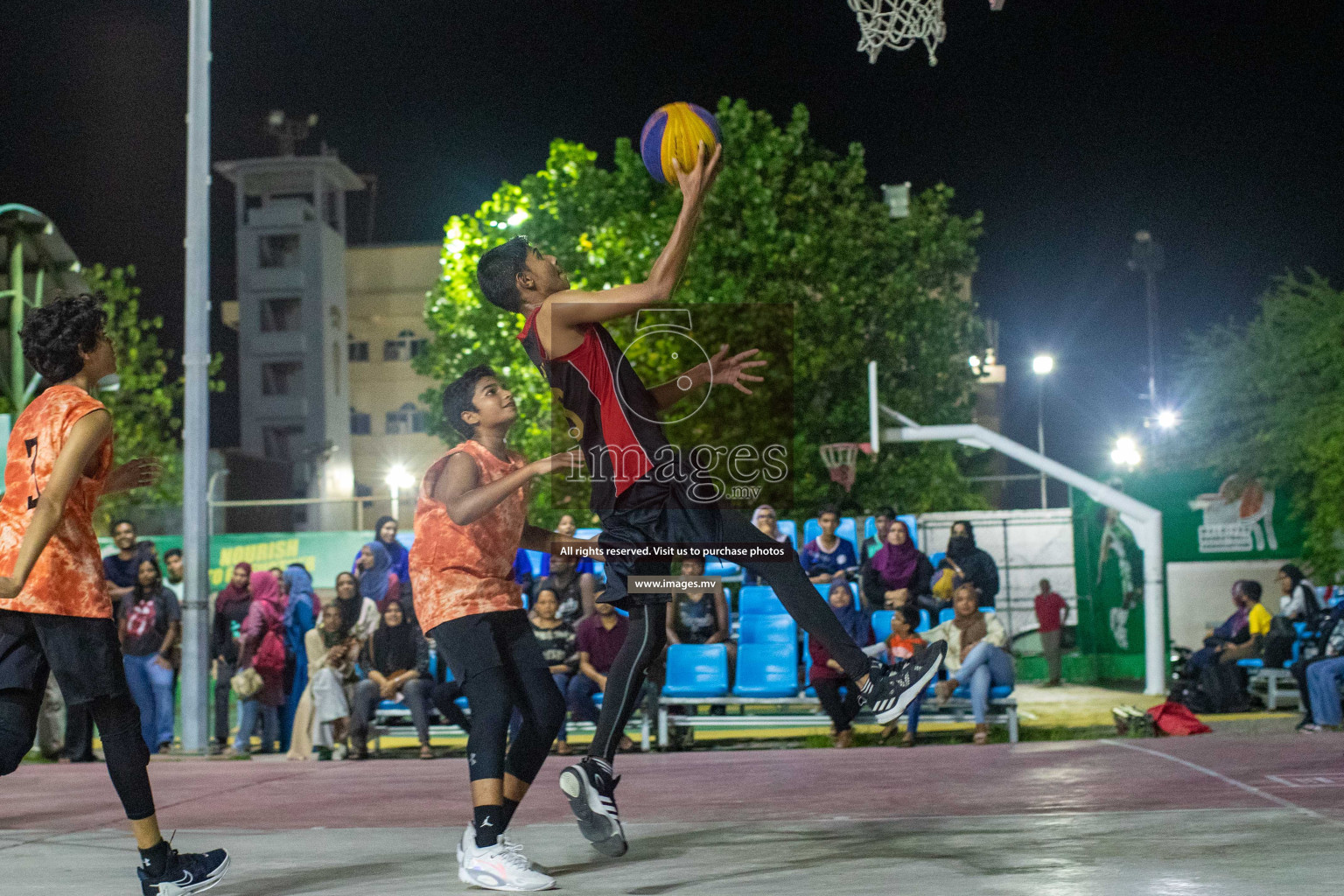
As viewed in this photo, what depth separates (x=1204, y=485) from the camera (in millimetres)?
17656

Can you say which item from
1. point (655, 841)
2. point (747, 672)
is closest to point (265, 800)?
A: point (655, 841)

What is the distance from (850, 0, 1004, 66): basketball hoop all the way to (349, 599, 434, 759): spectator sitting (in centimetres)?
638

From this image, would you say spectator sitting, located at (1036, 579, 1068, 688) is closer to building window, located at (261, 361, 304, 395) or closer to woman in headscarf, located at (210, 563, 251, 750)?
woman in headscarf, located at (210, 563, 251, 750)

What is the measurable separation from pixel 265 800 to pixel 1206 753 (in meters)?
5.97

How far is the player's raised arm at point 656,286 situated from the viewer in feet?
15.5

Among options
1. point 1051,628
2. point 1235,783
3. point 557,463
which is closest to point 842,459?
point 1051,628

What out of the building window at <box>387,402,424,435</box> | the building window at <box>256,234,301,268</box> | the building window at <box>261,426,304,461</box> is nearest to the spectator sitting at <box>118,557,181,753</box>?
the building window at <box>261,426,304,461</box>

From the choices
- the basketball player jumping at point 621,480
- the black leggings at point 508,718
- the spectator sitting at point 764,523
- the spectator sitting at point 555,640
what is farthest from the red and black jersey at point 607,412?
the spectator sitting at point 764,523

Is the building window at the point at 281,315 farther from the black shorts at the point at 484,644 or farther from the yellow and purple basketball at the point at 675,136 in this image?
the black shorts at the point at 484,644

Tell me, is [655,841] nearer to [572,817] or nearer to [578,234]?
[572,817]

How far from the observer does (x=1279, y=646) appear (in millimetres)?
13477

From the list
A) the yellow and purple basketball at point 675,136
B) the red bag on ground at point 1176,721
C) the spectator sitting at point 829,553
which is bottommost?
the red bag on ground at point 1176,721

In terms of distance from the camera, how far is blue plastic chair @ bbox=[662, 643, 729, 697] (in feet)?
39.5

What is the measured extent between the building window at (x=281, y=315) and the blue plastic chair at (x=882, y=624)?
174 ft
